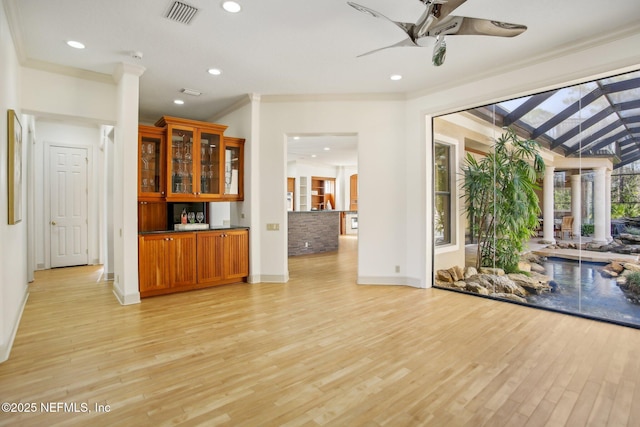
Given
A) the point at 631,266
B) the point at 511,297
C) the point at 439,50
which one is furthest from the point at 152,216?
the point at 631,266

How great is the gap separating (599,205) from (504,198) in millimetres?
1000

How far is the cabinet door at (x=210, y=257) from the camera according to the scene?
4859 mm

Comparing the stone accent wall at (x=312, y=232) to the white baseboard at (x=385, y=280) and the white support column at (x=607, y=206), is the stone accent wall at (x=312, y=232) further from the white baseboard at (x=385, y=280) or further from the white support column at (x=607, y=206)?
the white support column at (x=607, y=206)

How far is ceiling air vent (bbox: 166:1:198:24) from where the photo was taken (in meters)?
2.90

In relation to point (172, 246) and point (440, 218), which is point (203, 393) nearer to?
point (172, 246)

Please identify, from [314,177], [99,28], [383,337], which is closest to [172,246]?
[99,28]

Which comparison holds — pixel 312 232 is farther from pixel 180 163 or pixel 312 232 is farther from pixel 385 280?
pixel 180 163

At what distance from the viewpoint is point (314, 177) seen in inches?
509

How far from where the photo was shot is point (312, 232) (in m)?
8.47

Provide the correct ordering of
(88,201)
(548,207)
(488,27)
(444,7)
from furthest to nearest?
(88,201), (548,207), (488,27), (444,7)

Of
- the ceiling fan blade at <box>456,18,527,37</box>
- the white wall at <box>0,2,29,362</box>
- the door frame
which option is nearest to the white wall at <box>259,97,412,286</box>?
the ceiling fan blade at <box>456,18,527,37</box>

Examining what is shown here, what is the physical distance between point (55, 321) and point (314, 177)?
10.0 m

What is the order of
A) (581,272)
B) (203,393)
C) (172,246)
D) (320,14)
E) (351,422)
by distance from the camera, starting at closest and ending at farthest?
(351,422), (203,393), (320,14), (581,272), (172,246)

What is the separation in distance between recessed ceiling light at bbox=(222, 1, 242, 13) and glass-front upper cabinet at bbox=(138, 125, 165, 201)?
2.45m
